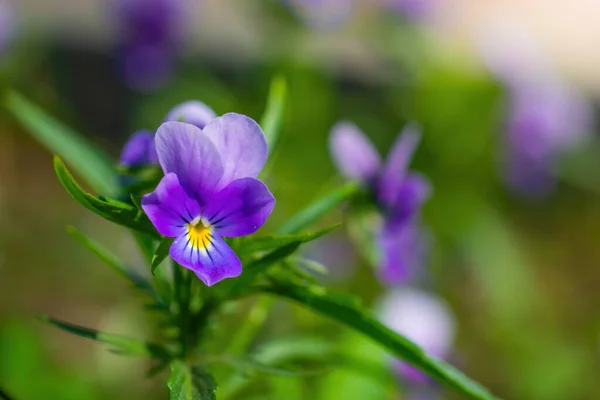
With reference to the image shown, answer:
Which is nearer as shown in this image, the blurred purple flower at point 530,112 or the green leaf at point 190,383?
the green leaf at point 190,383

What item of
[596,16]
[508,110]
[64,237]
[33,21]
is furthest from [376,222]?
[596,16]

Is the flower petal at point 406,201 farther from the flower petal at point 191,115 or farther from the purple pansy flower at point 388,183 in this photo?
the flower petal at point 191,115

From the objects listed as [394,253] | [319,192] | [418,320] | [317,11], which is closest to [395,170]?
[394,253]

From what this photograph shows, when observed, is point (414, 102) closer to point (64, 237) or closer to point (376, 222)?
point (64, 237)

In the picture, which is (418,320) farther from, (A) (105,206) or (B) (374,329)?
(A) (105,206)

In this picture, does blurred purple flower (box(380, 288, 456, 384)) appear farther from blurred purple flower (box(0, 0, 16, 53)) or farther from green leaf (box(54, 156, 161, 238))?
blurred purple flower (box(0, 0, 16, 53))

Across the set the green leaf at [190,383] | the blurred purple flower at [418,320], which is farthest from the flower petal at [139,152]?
the blurred purple flower at [418,320]
